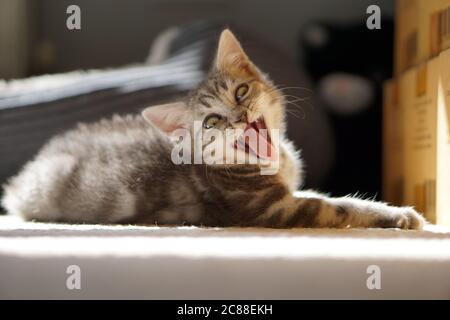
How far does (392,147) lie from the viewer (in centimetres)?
192

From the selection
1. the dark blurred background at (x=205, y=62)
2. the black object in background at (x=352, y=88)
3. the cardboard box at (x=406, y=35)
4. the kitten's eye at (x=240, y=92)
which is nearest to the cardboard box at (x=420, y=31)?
the cardboard box at (x=406, y=35)

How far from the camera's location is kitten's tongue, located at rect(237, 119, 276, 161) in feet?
4.99

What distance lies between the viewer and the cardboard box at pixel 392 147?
183 centimetres

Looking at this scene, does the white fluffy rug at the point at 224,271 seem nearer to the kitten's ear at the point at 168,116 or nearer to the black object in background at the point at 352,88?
the kitten's ear at the point at 168,116

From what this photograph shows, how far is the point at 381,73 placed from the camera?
2865 mm

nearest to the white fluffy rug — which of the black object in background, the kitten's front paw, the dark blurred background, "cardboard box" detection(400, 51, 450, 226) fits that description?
the kitten's front paw

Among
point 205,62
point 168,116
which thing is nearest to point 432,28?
point 168,116

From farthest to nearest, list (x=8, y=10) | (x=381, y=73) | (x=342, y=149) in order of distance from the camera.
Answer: (x=8, y=10) → (x=381, y=73) → (x=342, y=149)

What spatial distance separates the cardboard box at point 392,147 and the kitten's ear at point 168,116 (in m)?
0.75

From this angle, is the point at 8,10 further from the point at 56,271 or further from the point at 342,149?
the point at 56,271

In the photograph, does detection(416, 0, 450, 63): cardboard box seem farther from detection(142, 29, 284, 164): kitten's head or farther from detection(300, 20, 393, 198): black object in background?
detection(300, 20, 393, 198): black object in background
